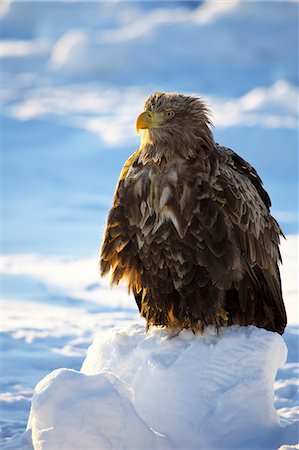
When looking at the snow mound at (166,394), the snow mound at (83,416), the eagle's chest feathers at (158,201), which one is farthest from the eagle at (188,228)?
the snow mound at (83,416)

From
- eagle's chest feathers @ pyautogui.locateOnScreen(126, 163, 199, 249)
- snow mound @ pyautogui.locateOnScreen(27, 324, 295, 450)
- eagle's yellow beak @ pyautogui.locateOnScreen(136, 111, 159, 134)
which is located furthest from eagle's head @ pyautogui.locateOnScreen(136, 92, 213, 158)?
snow mound @ pyautogui.locateOnScreen(27, 324, 295, 450)

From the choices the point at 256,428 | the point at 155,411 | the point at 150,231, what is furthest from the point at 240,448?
the point at 150,231

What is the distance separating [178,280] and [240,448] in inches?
50.5

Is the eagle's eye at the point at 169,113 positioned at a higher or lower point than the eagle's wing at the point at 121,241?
higher

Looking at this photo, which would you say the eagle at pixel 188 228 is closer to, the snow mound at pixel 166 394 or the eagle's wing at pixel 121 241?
the eagle's wing at pixel 121 241

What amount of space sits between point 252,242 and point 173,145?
96cm

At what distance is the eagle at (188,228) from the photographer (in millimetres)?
6418

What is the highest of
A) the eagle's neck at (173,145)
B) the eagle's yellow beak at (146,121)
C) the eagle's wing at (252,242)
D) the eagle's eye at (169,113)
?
the eagle's eye at (169,113)

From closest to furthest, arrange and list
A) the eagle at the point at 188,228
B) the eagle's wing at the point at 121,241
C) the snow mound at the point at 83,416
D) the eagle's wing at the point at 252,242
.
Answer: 1. the snow mound at the point at 83,416
2. the eagle at the point at 188,228
3. the eagle's wing at the point at 252,242
4. the eagle's wing at the point at 121,241

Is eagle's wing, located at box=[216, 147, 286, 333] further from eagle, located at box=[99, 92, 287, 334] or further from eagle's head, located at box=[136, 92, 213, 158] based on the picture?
eagle's head, located at box=[136, 92, 213, 158]

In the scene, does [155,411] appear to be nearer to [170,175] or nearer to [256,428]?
[256,428]

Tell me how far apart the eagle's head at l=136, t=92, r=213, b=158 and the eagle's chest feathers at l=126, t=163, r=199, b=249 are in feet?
0.65

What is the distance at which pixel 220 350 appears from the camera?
6.44m

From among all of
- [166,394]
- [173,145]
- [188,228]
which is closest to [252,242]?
[188,228]
